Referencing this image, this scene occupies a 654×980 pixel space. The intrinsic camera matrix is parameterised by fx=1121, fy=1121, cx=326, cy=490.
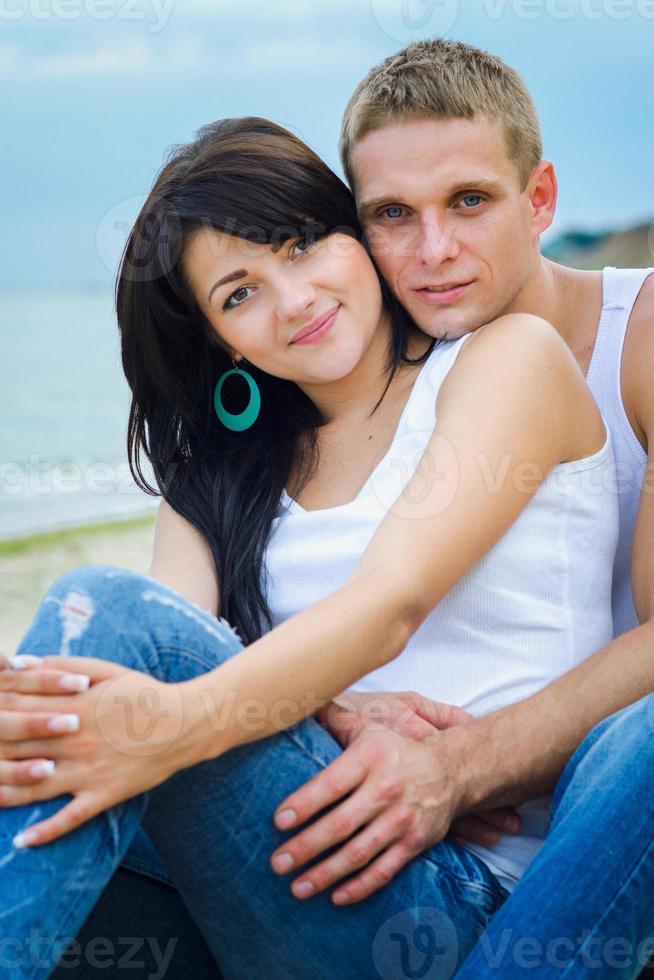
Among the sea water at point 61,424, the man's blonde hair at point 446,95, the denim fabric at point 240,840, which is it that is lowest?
the sea water at point 61,424

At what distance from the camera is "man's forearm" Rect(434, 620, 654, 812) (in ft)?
4.47

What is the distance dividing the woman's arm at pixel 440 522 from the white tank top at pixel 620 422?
0.26ft

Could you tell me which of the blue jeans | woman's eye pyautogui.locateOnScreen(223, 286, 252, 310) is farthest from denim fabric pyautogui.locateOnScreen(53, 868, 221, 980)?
woman's eye pyautogui.locateOnScreen(223, 286, 252, 310)

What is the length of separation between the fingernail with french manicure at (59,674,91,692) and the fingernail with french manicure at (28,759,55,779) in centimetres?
8

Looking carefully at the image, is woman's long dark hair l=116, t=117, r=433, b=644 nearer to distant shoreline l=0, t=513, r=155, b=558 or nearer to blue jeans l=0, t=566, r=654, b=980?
blue jeans l=0, t=566, r=654, b=980

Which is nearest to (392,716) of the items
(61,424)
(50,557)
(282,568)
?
(282,568)

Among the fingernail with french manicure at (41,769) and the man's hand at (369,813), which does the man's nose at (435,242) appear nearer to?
the man's hand at (369,813)

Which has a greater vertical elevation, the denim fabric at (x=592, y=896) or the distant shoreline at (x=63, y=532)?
the denim fabric at (x=592, y=896)

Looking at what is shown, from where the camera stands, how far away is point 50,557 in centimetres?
521

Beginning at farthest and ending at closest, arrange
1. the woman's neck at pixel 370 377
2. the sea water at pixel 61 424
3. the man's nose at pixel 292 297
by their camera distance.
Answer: the sea water at pixel 61 424, the woman's neck at pixel 370 377, the man's nose at pixel 292 297

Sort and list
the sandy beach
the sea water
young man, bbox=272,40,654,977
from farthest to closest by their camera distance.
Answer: the sea water, the sandy beach, young man, bbox=272,40,654,977

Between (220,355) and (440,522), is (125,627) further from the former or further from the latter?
(220,355)

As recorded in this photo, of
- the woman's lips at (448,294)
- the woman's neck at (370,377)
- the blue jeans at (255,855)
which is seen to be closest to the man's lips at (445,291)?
the woman's lips at (448,294)

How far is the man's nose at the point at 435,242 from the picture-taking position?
164 cm
